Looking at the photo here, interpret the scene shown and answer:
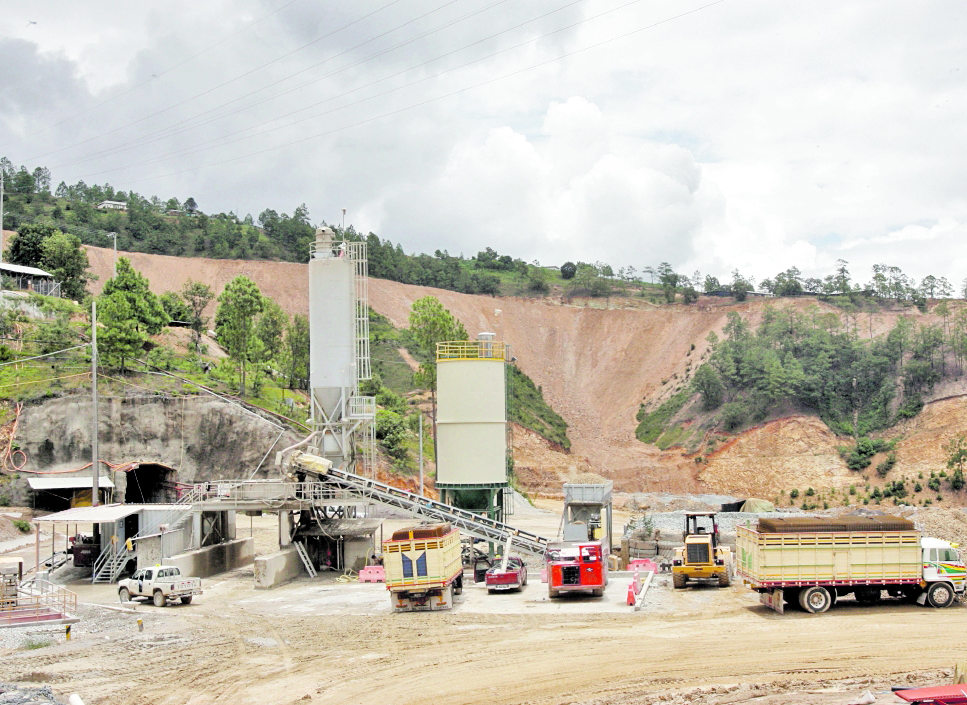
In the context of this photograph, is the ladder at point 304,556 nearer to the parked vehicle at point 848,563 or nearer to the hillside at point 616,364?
the parked vehicle at point 848,563

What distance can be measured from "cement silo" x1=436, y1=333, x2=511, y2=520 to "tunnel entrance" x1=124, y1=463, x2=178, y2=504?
24435 mm

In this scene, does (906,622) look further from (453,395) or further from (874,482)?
(874,482)

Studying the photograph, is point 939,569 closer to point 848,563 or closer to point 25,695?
point 848,563

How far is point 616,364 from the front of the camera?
121 metres

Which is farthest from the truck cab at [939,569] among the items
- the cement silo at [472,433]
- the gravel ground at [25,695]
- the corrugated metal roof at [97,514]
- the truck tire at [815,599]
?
the corrugated metal roof at [97,514]

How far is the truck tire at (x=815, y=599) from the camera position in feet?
83.5

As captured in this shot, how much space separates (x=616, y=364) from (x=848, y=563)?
315 ft

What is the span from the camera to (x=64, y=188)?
16200 cm

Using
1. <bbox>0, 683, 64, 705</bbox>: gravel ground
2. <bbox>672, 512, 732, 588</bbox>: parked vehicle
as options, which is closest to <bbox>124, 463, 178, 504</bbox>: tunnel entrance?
<bbox>672, 512, 732, 588</bbox>: parked vehicle

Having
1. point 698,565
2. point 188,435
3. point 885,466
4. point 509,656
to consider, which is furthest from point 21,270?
point 885,466

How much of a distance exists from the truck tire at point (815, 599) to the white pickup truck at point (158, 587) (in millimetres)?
20453

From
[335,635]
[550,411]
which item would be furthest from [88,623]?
[550,411]

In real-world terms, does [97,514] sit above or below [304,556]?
above

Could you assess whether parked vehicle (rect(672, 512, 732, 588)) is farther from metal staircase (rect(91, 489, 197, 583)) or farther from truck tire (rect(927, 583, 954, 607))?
metal staircase (rect(91, 489, 197, 583))
